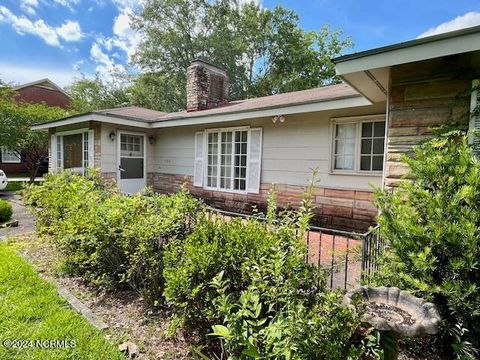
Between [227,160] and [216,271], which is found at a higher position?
[227,160]

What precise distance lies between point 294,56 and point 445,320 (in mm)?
23127

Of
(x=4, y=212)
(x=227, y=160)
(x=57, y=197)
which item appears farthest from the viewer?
(x=227, y=160)

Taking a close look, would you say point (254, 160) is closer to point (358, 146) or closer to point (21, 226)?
point (358, 146)

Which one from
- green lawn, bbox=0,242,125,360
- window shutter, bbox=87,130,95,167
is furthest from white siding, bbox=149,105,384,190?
green lawn, bbox=0,242,125,360

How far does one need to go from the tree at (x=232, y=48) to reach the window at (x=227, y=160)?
15128mm

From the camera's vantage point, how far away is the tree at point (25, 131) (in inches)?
528

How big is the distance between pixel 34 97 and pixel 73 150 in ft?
53.4

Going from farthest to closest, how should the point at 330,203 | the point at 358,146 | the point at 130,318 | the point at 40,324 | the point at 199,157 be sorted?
the point at 199,157, the point at 330,203, the point at 358,146, the point at 130,318, the point at 40,324

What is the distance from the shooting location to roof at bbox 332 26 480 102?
2705 millimetres

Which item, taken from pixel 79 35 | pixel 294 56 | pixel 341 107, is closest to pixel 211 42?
pixel 294 56

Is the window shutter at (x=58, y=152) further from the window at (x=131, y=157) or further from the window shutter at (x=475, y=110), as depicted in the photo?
the window shutter at (x=475, y=110)

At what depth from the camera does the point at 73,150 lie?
1045 centimetres

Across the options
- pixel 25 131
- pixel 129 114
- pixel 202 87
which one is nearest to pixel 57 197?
pixel 129 114

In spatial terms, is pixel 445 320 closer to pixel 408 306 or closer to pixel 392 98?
pixel 408 306
